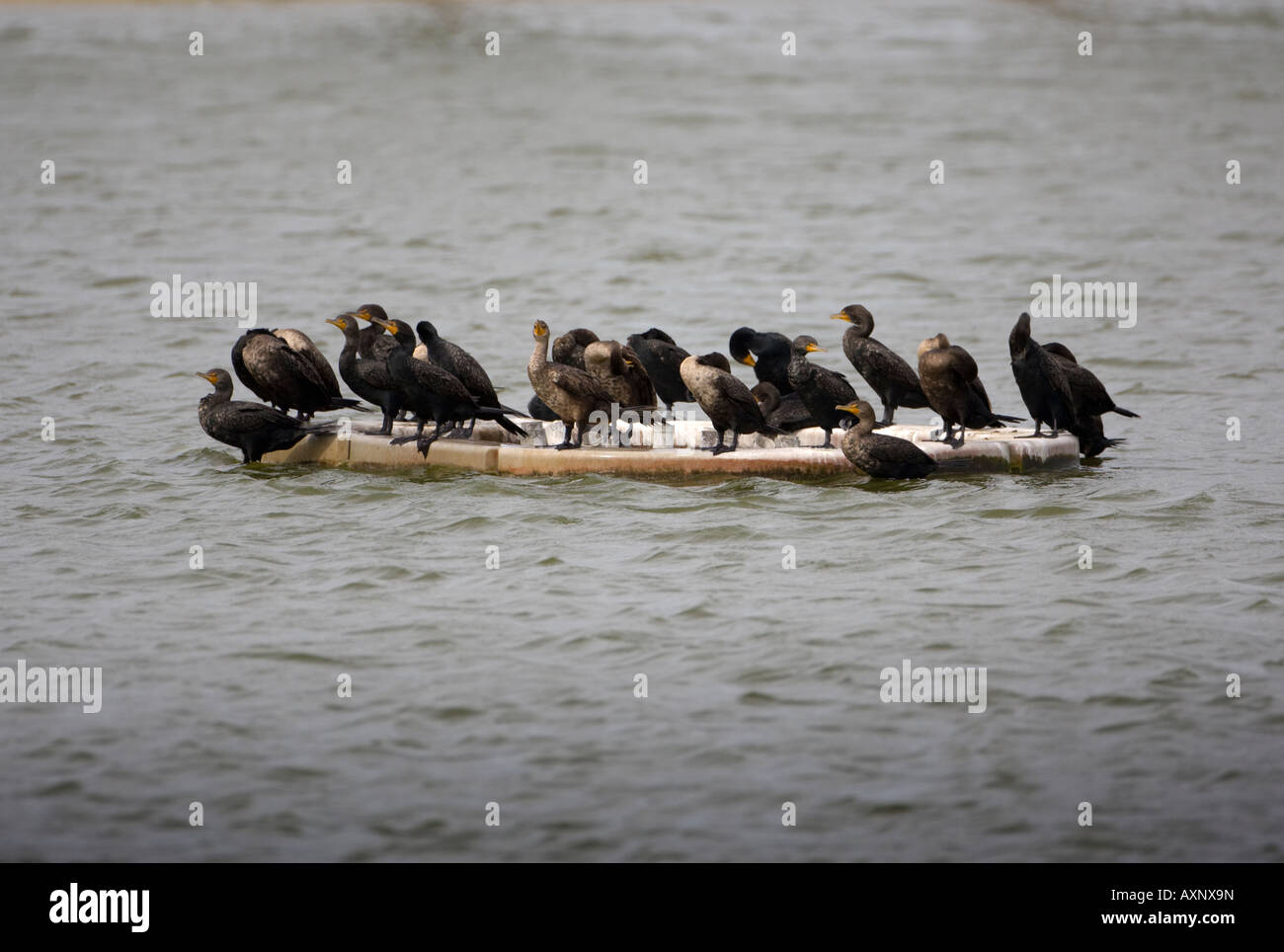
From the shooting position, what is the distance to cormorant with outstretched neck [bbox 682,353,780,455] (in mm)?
13797

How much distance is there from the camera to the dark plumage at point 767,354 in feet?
48.2

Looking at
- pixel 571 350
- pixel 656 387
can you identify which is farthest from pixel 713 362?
pixel 571 350

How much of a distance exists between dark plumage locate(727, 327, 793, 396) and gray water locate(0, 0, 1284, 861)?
44.9 inches

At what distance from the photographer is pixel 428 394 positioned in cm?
1446

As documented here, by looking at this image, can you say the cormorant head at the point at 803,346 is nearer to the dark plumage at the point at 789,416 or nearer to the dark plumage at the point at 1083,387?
the dark plumage at the point at 789,416

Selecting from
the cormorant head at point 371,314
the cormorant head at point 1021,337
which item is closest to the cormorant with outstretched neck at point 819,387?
the cormorant head at point 1021,337

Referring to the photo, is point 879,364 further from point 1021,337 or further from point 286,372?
point 286,372

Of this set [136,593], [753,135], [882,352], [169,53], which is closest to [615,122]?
[753,135]

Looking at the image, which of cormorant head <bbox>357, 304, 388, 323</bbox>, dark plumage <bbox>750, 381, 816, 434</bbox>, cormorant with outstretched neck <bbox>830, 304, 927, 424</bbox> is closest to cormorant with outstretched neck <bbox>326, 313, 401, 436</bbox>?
cormorant head <bbox>357, 304, 388, 323</bbox>

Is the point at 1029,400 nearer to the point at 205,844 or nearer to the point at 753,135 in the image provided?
the point at 205,844

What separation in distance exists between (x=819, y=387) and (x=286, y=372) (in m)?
4.41

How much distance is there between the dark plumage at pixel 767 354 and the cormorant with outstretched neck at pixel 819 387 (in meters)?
0.45

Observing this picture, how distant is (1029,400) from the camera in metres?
14.4

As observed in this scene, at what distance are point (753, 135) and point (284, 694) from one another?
31390 mm
